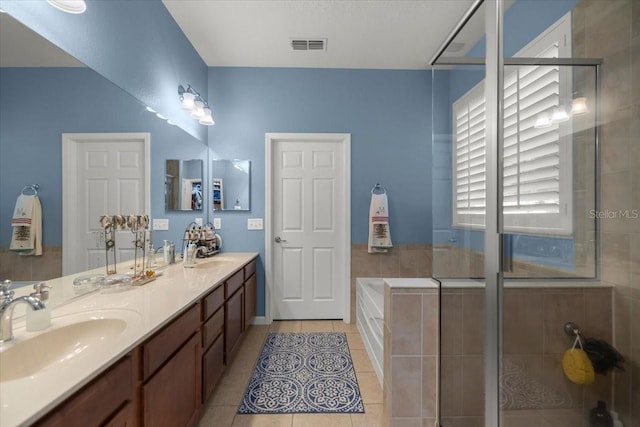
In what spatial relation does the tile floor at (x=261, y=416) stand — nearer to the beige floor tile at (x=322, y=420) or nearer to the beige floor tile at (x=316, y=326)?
the beige floor tile at (x=322, y=420)

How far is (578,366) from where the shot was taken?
44.7 inches

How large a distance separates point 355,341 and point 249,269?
1.27 metres

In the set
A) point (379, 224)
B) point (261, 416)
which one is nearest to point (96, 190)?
point (261, 416)

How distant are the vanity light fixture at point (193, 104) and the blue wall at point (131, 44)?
0.06 m

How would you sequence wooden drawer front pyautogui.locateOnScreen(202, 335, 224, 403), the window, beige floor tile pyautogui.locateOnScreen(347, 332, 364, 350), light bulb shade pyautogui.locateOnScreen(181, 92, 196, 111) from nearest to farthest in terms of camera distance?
the window < wooden drawer front pyautogui.locateOnScreen(202, 335, 224, 403) < light bulb shade pyautogui.locateOnScreen(181, 92, 196, 111) < beige floor tile pyautogui.locateOnScreen(347, 332, 364, 350)

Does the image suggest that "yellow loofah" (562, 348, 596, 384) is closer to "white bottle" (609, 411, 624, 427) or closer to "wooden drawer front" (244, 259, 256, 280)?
"white bottle" (609, 411, 624, 427)

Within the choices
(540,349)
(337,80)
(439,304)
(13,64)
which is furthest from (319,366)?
(337,80)

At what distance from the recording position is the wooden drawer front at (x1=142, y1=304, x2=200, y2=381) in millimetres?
1079

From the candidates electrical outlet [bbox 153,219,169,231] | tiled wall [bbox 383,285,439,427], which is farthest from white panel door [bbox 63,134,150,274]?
tiled wall [bbox 383,285,439,427]

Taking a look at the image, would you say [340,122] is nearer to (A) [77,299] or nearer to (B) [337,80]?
(B) [337,80]

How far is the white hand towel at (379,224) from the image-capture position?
3.01 m

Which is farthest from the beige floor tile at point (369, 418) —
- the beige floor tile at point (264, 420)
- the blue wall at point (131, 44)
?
the blue wall at point (131, 44)

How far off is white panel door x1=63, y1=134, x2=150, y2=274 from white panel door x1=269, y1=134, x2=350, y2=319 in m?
1.56

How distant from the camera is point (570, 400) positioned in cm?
116
